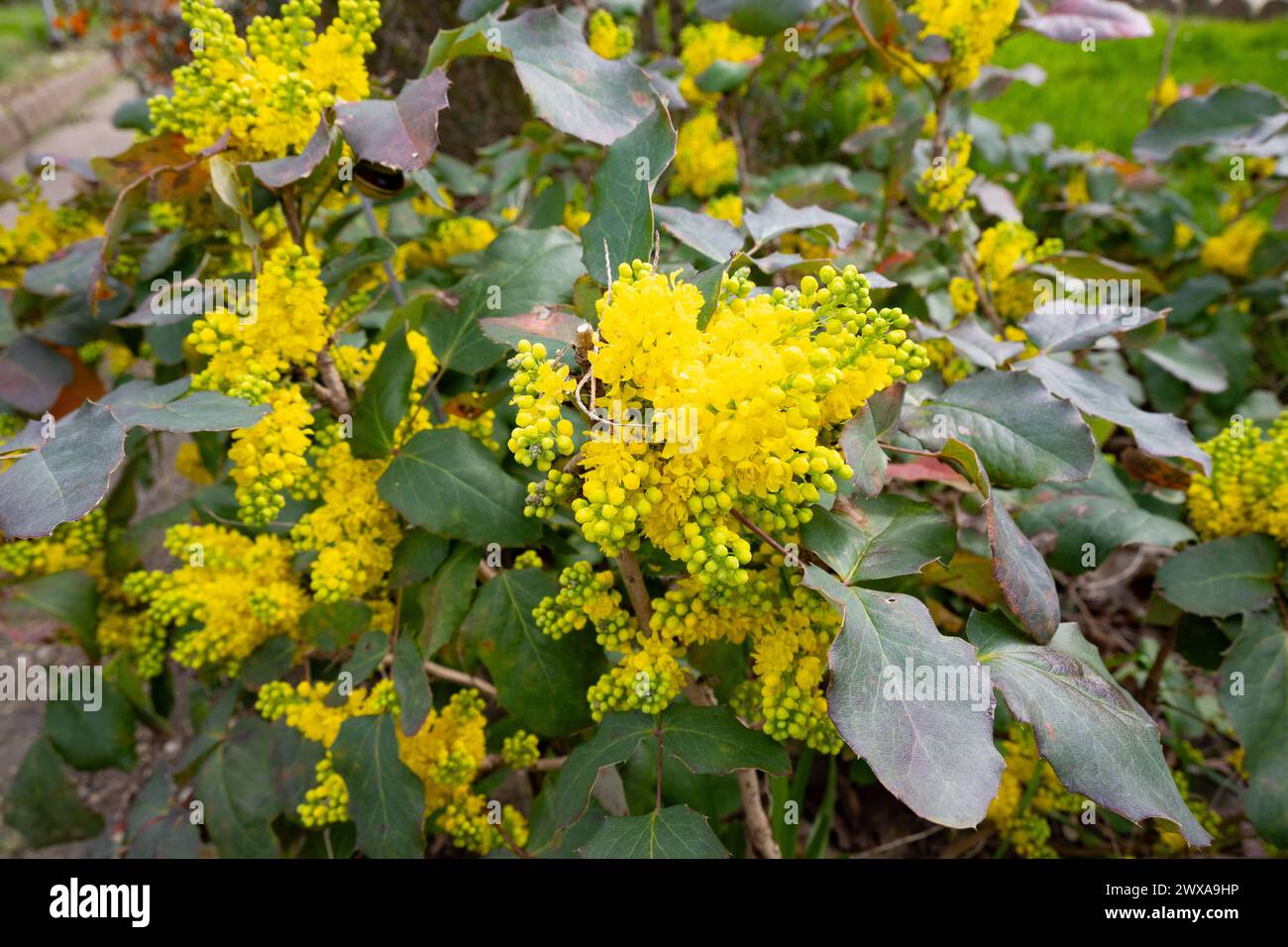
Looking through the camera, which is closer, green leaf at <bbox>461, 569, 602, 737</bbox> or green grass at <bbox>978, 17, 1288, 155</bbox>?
green leaf at <bbox>461, 569, 602, 737</bbox>

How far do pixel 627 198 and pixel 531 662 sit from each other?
0.79 metres

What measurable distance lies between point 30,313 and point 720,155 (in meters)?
2.04

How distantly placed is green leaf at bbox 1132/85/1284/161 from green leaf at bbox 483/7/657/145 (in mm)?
1774

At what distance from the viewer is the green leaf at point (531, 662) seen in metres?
1.41

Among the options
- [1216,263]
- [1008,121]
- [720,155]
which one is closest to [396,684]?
[720,155]

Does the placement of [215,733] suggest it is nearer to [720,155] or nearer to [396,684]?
[396,684]

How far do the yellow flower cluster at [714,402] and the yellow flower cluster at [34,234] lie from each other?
1.96 meters

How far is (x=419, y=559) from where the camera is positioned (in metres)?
1.44

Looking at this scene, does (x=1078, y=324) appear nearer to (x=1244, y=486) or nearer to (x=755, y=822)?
(x=1244, y=486)

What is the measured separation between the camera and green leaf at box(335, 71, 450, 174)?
1.31m

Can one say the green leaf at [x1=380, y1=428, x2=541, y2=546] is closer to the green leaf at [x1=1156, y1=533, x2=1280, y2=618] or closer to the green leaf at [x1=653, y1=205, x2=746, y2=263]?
the green leaf at [x1=653, y1=205, x2=746, y2=263]

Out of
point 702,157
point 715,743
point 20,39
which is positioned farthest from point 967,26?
point 20,39

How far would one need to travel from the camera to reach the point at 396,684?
1446mm

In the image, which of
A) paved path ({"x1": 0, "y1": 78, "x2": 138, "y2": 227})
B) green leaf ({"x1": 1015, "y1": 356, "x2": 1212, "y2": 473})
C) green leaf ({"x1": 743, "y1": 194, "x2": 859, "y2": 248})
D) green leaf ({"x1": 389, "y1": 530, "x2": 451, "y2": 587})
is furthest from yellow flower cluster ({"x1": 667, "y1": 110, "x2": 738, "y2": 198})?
paved path ({"x1": 0, "y1": 78, "x2": 138, "y2": 227})
